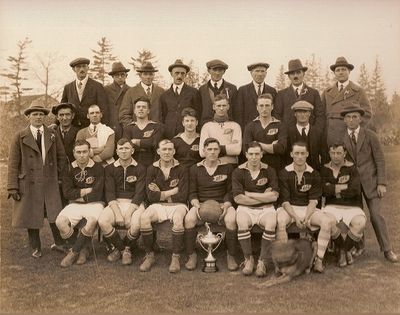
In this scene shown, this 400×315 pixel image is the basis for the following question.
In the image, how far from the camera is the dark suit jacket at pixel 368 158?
557cm

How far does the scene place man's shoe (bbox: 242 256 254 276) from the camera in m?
5.03

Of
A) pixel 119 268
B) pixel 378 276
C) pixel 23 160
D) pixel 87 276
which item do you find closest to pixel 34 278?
pixel 87 276

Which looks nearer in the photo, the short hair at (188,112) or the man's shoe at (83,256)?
the man's shoe at (83,256)

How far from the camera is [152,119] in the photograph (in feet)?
20.4

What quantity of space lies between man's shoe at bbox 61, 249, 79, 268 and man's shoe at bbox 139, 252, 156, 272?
2.66ft

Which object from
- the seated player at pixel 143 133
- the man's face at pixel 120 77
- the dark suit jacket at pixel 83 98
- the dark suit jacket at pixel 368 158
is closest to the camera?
the dark suit jacket at pixel 368 158

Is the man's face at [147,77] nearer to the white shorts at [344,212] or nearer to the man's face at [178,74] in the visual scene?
the man's face at [178,74]

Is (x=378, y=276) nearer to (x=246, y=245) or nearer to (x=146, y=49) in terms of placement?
(x=246, y=245)

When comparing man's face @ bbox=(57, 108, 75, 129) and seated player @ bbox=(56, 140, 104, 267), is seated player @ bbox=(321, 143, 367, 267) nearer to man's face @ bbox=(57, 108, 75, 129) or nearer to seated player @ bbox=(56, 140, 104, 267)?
seated player @ bbox=(56, 140, 104, 267)

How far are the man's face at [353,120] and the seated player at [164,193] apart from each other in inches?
78.8

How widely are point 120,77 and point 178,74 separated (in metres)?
1.05

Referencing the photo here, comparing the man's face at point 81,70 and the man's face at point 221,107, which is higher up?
the man's face at point 81,70

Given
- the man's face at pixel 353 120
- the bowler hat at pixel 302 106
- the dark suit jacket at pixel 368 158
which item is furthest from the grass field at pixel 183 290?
the bowler hat at pixel 302 106

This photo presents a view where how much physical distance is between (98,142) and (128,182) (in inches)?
28.7
